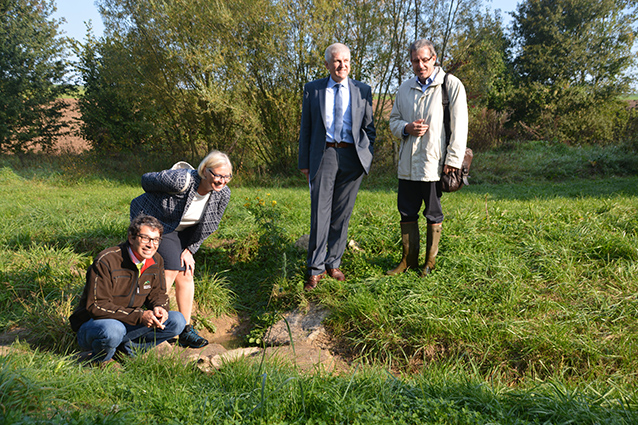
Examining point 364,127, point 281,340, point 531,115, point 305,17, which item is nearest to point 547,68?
point 531,115

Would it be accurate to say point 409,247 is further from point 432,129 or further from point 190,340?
point 190,340

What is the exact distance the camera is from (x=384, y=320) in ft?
10.8

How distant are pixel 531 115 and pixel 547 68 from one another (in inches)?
84.4

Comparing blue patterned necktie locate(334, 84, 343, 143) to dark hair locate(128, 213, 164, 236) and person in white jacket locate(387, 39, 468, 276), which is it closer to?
person in white jacket locate(387, 39, 468, 276)

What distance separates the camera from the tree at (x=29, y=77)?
12.9m

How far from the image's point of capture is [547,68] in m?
17.0

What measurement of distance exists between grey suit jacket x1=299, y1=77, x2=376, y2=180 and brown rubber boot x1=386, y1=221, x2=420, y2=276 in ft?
2.15

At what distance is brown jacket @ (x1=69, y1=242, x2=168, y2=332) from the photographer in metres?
2.80

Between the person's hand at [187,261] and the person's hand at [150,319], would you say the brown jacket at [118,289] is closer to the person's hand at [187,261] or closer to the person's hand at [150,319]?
the person's hand at [150,319]

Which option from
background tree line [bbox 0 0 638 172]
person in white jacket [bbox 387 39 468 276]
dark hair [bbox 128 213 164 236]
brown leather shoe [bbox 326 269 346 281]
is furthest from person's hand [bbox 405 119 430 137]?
background tree line [bbox 0 0 638 172]

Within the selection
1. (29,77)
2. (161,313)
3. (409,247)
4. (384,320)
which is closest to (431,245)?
(409,247)

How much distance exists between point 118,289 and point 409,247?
2457mm

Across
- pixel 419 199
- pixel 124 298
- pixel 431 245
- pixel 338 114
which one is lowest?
pixel 124 298

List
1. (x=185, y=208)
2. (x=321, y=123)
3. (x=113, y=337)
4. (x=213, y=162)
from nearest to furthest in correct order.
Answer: (x=113, y=337)
(x=213, y=162)
(x=185, y=208)
(x=321, y=123)
